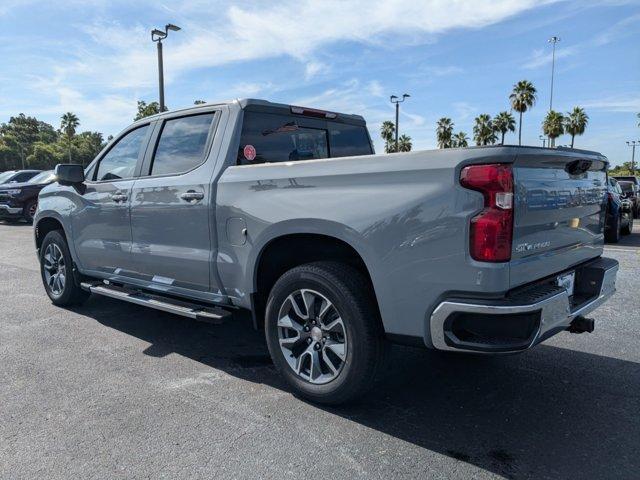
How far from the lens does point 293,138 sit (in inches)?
166

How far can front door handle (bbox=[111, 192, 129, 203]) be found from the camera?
4.50m

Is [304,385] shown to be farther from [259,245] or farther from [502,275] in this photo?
[502,275]

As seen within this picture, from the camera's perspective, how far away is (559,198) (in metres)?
2.94

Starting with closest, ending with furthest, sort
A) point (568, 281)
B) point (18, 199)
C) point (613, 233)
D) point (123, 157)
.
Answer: point (568, 281)
point (123, 157)
point (613, 233)
point (18, 199)

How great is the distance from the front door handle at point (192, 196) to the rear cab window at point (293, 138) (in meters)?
0.38

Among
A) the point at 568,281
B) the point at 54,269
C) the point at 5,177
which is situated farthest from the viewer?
the point at 5,177

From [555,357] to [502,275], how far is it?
2.05 m

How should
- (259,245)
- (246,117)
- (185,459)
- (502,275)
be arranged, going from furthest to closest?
(246,117) → (259,245) → (185,459) → (502,275)

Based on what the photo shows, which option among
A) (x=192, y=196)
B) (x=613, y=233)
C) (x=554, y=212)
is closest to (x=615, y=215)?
(x=613, y=233)

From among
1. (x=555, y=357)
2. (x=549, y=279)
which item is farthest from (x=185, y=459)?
(x=555, y=357)

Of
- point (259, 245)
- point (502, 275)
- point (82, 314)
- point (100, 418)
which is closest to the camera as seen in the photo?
point (502, 275)

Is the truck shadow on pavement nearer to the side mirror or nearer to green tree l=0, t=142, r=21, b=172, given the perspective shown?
the side mirror

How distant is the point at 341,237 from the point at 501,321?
39.0 inches

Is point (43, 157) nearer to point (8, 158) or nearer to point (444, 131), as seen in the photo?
point (8, 158)
